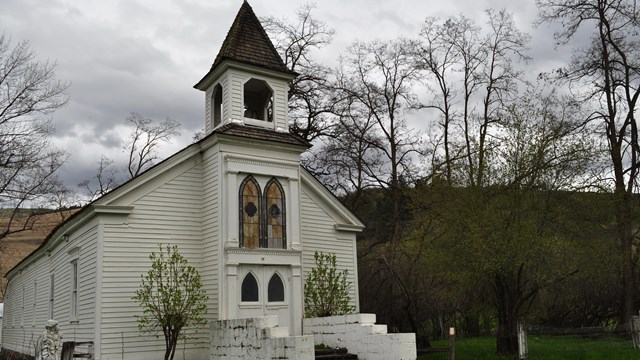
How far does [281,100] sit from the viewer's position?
1892 centimetres

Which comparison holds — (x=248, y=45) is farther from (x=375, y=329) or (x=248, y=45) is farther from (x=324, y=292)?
(x=375, y=329)

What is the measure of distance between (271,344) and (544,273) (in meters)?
10.1

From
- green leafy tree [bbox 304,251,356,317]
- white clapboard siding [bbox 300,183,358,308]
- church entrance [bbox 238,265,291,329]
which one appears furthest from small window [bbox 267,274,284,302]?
white clapboard siding [bbox 300,183,358,308]

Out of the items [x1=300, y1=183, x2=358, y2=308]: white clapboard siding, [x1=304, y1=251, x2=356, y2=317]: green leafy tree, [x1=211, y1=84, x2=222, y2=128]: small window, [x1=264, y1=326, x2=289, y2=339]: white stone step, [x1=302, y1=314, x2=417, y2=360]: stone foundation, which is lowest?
[x1=302, y1=314, x2=417, y2=360]: stone foundation

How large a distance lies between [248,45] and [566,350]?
1414 centimetres

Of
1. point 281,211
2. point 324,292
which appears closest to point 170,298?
point 281,211

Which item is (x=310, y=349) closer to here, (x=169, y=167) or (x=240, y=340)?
(x=240, y=340)

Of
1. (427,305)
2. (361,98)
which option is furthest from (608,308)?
(361,98)

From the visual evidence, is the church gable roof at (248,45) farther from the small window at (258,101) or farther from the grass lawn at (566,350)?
the grass lawn at (566,350)

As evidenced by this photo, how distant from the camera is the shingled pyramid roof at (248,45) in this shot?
18295 millimetres

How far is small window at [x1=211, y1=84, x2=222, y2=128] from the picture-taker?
19.3 m

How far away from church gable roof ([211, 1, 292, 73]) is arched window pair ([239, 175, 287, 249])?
361 centimetres

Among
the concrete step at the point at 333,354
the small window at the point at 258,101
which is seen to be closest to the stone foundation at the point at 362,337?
the concrete step at the point at 333,354

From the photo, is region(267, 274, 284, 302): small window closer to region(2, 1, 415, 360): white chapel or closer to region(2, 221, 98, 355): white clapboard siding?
region(2, 1, 415, 360): white chapel
